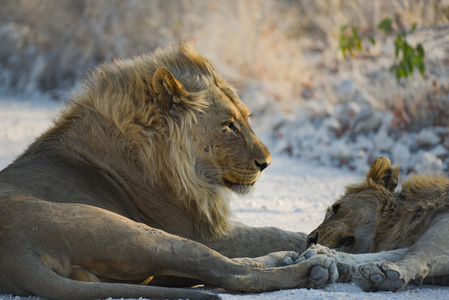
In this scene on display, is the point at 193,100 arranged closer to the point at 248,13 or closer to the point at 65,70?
the point at 248,13

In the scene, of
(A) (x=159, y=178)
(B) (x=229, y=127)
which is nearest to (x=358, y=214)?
(B) (x=229, y=127)

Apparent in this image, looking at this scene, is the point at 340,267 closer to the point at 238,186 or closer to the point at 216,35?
the point at 238,186

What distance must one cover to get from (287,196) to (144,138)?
342cm

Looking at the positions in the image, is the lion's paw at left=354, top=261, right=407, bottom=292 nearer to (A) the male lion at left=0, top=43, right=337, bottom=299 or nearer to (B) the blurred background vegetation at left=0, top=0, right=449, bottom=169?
(A) the male lion at left=0, top=43, right=337, bottom=299

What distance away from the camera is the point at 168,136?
12.1ft

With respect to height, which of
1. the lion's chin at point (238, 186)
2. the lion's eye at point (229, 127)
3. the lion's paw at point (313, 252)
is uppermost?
the lion's eye at point (229, 127)

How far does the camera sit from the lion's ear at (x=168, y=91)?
11.9 feet

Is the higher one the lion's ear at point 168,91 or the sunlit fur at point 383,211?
the lion's ear at point 168,91

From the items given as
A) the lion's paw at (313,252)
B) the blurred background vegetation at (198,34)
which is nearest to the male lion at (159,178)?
the lion's paw at (313,252)

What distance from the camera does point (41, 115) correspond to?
35.7 ft

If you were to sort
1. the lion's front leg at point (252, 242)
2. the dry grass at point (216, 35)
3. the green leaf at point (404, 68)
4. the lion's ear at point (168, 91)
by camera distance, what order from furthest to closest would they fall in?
the dry grass at point (216, 35)
the green leaf at point (404, 68)
the lion's front leg at point (252, 242)
the lion's ear at point (168, 91)

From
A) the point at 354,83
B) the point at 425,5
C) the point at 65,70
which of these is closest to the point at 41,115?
the point at 65,70

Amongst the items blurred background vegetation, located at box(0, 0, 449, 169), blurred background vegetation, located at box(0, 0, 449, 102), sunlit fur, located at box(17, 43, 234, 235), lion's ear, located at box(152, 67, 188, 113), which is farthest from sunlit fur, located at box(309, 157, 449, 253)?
blurred background vegetation, located at box(0, 0, 449, 102)

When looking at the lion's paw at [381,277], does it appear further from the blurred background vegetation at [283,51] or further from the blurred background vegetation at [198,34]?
the blurred background vegetation at [198,34]
